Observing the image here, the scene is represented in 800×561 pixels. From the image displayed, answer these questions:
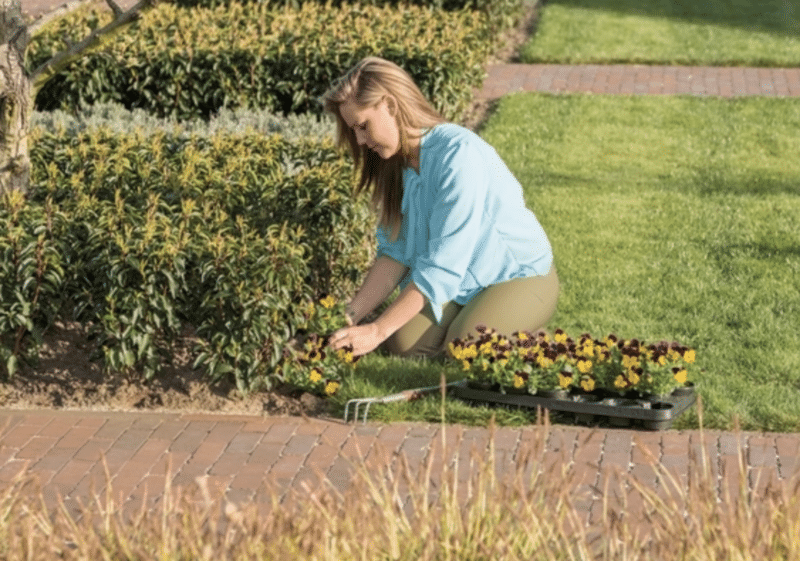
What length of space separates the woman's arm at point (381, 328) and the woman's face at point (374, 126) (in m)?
0.64

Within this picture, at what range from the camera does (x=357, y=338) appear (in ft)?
20.3

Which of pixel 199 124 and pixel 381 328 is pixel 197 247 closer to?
pixel 381 328

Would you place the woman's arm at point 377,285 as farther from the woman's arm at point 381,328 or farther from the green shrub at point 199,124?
the green shrub at point 199,124

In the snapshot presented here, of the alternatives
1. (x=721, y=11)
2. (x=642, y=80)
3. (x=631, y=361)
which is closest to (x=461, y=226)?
(x=631, y=361)

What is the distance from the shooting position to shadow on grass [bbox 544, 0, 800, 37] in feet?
52.6

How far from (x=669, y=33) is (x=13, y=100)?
9.64 meters

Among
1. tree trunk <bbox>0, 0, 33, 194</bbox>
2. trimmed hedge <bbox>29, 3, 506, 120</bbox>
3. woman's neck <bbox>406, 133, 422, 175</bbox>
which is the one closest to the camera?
woman's neck <bbox>406, 133, 422, 175</bbox>

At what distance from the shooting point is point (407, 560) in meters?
3.88

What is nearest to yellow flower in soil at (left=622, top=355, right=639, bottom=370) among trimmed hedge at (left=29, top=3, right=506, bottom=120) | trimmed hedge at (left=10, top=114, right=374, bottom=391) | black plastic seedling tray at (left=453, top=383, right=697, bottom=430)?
black plastic seedling tray at (left=453, top=383, right=697, bottom=430)

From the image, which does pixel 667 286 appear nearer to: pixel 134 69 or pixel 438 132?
pixel 438 132

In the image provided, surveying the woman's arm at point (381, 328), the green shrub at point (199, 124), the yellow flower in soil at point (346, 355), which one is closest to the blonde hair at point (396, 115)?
the woman's arm at point (381, 328)

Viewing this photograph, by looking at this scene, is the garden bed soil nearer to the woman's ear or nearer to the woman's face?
the woman's face

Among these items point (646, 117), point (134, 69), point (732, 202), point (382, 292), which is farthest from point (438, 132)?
point (646, 117)

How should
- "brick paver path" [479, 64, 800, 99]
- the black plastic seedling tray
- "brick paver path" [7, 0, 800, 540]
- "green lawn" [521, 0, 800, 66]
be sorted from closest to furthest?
"brick paver path" [7, 0, 800, 540], the black plastic seedling tray, "brick paver path" [479, 64, 800, 99], "green lawn" [521, 0, 800, 66]
